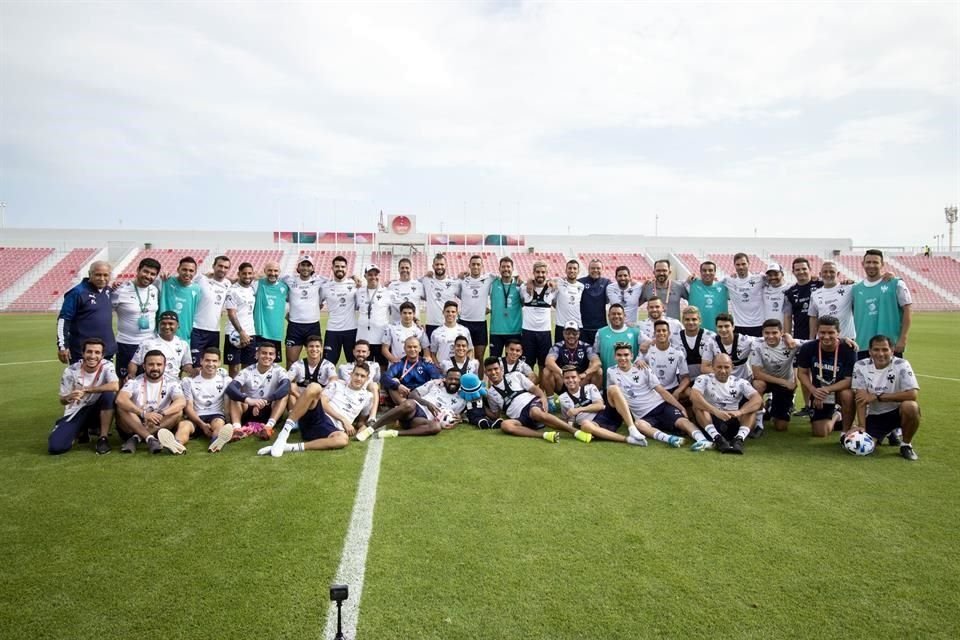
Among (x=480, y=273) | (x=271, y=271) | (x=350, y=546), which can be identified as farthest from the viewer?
(x=480, y=273)

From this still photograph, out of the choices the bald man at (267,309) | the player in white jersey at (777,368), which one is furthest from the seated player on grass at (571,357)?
the bald man at (267,309)

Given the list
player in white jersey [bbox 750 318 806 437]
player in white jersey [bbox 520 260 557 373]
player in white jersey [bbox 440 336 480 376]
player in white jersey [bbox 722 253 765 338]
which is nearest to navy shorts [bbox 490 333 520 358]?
player in white jersey [bbox 520 260 557 373]

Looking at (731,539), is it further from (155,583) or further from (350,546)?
(155,583)

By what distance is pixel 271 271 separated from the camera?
791cm

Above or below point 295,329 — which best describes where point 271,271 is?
above

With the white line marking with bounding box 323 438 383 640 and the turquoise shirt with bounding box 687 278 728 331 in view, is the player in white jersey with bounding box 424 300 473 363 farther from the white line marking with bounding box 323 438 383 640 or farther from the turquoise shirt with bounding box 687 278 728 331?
the turquoise shirt with bounding box 687 278 728 331

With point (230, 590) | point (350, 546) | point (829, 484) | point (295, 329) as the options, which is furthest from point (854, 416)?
point (295, 329)

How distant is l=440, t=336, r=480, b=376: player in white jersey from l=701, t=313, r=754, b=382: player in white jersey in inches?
116

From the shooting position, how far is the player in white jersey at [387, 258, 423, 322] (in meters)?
8.58

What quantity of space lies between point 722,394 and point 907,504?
224 cm

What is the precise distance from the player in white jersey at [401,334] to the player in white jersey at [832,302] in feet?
17.4

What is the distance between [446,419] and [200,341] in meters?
3.55

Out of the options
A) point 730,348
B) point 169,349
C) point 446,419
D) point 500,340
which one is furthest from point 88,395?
point 730,348

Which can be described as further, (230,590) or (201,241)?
(201,241)
